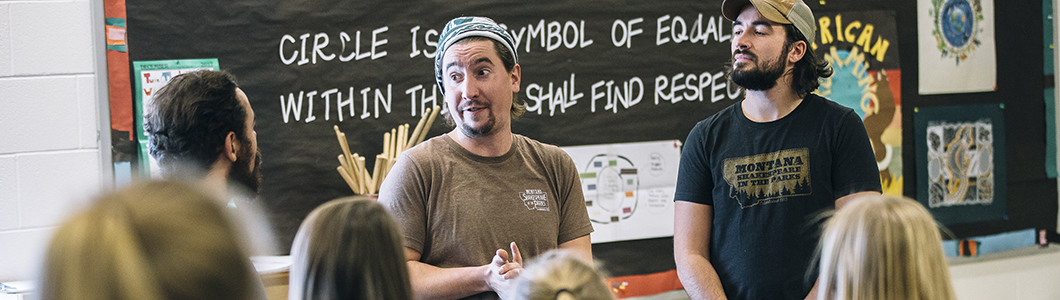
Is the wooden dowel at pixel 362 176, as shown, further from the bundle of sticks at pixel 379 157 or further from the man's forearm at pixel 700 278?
the man's forearm at pixel 700 278

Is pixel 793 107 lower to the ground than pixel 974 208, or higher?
higher

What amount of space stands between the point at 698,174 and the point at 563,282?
1025 millimetres

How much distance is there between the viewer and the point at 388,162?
8.21 feet

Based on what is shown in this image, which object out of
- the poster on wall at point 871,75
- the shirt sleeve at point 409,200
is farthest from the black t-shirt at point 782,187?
the poster on wall at point 871,75

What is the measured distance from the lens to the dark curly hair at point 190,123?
136 centimetres

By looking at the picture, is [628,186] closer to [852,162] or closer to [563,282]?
[852,162]

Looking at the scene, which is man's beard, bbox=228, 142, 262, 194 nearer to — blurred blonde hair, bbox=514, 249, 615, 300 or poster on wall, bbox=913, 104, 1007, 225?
blurred blonde hair, bbox=514, 249, 615, 300

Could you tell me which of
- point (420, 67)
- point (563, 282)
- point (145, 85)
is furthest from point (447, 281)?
point (145, 85)

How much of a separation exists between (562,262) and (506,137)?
0.75 meters

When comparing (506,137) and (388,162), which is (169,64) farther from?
(506,137)

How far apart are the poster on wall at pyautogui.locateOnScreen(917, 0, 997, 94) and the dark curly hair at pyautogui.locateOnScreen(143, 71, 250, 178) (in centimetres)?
308

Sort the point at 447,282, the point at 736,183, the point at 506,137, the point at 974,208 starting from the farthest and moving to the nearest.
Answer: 1. the point at 974,208
2. the point at 736,183
3. the point at 506,137
4. the point at 447,282

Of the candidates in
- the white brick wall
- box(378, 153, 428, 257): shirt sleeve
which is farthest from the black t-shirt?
the white brick wall

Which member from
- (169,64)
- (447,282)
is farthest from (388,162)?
(447,282)
